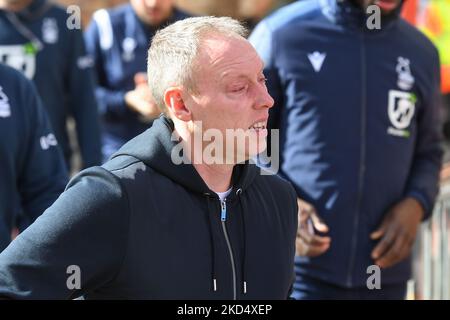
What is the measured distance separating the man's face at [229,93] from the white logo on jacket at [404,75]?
5.44 ft

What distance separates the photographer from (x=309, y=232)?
4340 millimetres

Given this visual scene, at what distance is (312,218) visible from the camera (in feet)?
14.3

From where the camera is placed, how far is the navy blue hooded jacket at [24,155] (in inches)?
155

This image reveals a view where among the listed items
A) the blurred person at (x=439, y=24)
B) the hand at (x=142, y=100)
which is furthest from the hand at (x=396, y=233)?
the blurred person at (x=439, y=24)

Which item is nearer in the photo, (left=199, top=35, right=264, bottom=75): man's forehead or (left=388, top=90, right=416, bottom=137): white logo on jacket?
(left=199, top=35, right=264, bottom=75): man's forehead

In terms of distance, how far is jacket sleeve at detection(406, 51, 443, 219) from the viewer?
4.67m

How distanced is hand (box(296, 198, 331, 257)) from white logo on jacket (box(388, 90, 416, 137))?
1.68 ft

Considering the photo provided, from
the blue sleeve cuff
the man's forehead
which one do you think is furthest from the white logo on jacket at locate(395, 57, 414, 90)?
the man's forehead

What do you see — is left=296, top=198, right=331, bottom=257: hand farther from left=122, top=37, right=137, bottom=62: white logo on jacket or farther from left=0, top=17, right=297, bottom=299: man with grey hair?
left=122, top=37, right=137, bottom=62: white logo on jacket

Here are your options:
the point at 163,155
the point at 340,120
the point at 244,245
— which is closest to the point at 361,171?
the point at 340,120

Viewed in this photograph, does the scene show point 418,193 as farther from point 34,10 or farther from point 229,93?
point 34,10
